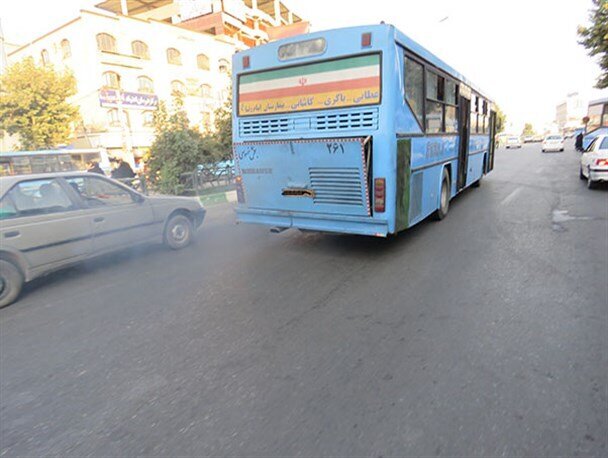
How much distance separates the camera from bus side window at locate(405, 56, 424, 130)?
5.45 m

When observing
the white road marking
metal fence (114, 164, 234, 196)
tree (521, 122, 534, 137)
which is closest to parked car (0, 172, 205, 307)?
metal fence (114, 164, 234, 196)

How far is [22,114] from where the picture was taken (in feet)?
78.2

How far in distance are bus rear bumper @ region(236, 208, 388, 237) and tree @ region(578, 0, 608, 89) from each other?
15.2 m

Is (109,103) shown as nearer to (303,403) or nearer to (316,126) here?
(316,126)

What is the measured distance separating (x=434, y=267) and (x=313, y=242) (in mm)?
2320

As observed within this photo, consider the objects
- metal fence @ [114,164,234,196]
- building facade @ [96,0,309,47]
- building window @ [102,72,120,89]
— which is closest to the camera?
metal fence @ [114,164,234,196]

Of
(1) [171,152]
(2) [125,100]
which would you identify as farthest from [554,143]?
(2) [125,100]

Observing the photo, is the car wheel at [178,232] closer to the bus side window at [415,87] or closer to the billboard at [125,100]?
the bus side window at [415,87]

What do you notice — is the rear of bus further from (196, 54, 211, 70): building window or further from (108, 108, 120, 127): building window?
(196, 54, 211, 70): building window

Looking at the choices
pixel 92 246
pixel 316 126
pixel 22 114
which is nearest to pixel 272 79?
pixel 316 126

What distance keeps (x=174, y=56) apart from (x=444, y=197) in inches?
1332

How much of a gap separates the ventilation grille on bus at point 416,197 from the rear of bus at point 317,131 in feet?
3.01

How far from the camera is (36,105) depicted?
78.4 ft

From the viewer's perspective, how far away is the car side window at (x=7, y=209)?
15.0 feet
